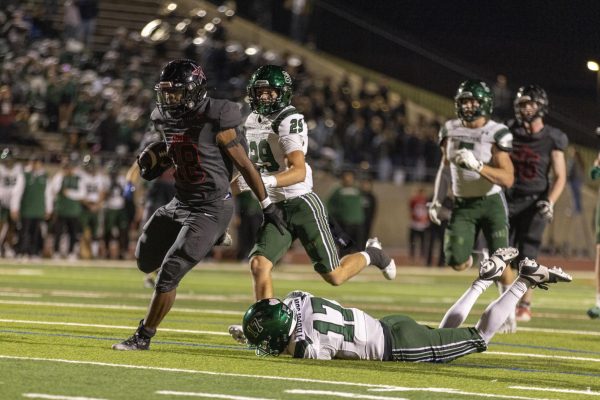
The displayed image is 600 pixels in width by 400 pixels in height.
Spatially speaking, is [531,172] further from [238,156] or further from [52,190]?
[52,190]

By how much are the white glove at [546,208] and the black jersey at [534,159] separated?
0.65 ft

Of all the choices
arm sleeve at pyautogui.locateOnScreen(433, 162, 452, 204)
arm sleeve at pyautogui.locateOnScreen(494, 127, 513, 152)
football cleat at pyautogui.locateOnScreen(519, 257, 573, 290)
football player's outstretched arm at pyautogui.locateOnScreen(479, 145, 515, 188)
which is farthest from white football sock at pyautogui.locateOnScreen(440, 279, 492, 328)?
arm sleeve at pyautogui.locateOnScreen(433, 162, 452, 204)

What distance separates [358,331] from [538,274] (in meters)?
1.25

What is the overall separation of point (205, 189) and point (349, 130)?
65.9 ft

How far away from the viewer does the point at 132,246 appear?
26312 mm

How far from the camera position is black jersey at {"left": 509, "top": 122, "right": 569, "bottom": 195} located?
40.9 feet

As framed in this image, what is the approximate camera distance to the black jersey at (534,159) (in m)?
12.5

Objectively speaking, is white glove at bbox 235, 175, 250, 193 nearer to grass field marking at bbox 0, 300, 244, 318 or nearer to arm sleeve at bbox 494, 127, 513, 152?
arm sleeve at bbox 494, 127, 513, 152

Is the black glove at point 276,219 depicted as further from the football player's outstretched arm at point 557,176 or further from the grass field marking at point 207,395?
the football player's outstretched arm at point 557,176

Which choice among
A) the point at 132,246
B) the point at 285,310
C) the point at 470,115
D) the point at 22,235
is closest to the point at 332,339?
the point at 285,310

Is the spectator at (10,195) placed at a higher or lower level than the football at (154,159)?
lower

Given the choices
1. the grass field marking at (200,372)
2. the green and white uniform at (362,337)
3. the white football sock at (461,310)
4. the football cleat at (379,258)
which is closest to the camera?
the grass field marking at (200,372)

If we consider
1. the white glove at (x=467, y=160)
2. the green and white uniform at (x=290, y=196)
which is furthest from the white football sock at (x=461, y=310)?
the white glove at (x=467, y=160)

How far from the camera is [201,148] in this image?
862 cm
